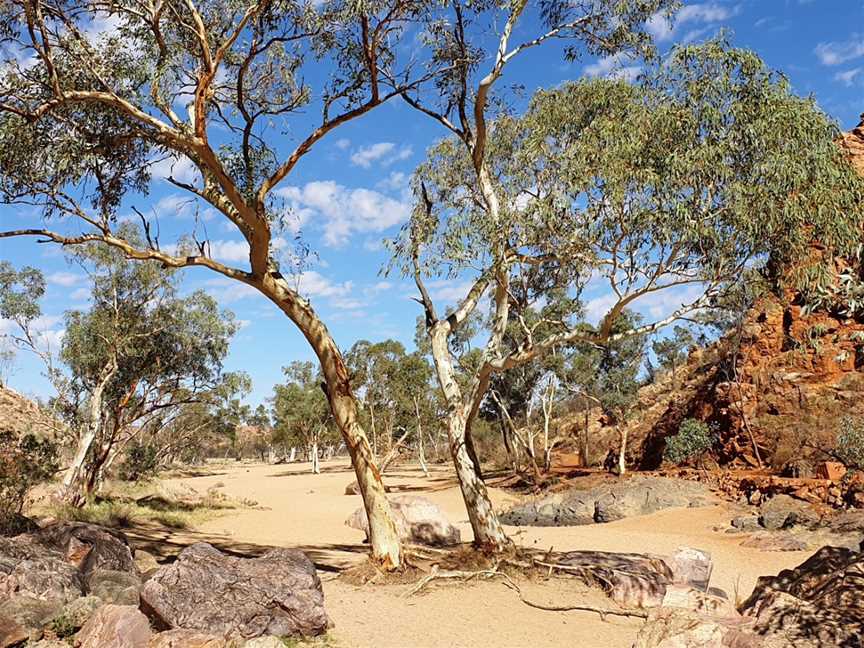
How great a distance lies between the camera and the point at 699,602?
20.6 feet

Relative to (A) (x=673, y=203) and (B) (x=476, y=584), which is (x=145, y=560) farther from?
(A) (x=673, y=203)

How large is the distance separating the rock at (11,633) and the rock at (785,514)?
569 inches

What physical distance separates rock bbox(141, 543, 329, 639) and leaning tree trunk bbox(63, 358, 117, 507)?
12183 mm

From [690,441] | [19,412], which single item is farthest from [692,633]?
[19,412]

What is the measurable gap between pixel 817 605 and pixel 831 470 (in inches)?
553

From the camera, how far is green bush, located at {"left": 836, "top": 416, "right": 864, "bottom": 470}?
54.0 feet

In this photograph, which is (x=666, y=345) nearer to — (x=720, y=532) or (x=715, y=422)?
(x=715, y=422)

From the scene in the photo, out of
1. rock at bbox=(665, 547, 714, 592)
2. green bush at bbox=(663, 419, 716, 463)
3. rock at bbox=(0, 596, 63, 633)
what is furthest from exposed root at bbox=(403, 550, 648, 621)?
green bush at bbox=(663, 419, 716, 463)

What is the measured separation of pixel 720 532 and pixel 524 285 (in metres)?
7.75

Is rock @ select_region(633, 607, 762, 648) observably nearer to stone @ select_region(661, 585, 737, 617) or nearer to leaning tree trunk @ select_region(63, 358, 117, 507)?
stone @ select_region(661, 585, 737, 617)

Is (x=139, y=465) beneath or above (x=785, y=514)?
above

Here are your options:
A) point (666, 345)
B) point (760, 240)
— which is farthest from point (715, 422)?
point (666, 345)

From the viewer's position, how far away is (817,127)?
9914mm

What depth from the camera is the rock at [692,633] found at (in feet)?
15.0
